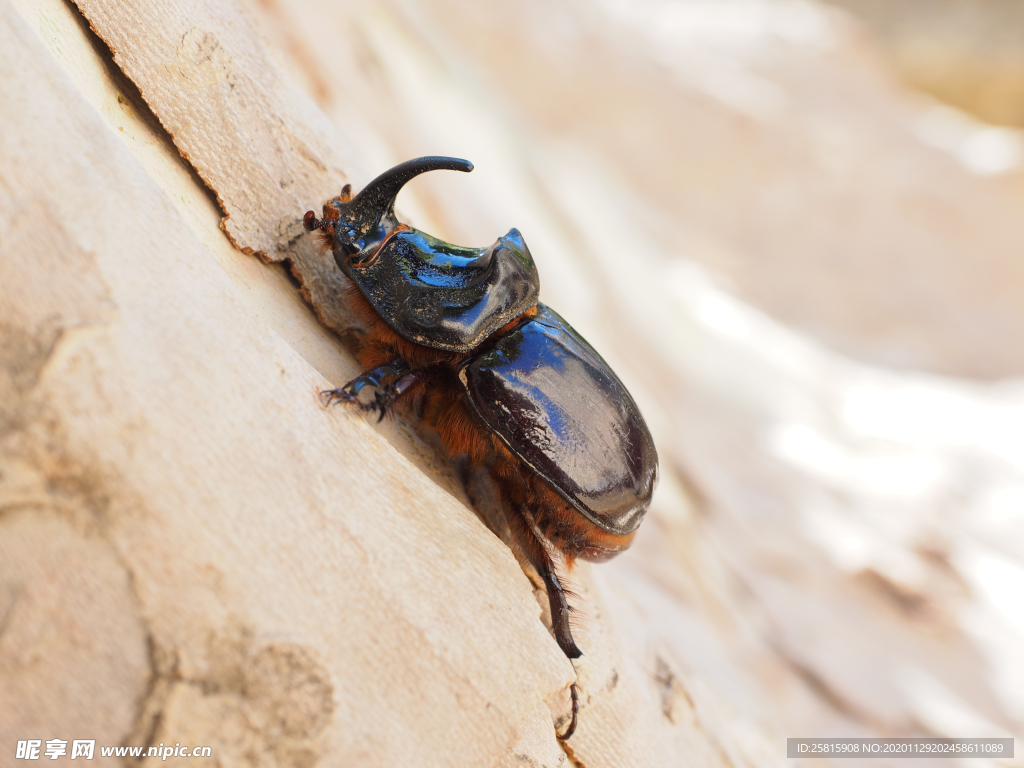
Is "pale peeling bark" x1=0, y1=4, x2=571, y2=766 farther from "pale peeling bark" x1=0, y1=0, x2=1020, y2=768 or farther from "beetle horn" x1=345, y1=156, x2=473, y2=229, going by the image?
"beetle horn" x1=345, y1=156, x2=473, y2=229

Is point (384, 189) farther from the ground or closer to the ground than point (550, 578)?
farther from the ground

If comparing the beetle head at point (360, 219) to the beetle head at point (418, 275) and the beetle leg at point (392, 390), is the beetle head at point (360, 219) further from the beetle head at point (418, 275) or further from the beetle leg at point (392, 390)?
the beetle leg at point (392, 390)

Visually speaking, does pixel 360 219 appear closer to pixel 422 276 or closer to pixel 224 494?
pixel 422 276

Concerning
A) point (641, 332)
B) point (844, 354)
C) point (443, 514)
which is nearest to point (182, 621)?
point (443, 514)

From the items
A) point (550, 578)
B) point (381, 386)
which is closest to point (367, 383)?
point (381, 386)

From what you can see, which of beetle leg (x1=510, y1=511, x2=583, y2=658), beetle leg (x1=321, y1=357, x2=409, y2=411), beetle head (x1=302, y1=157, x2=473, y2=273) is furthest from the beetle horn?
beetle leg (x1=510, y1=511, x2=583, y2=658)

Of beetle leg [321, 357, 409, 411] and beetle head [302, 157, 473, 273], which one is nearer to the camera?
beetle leg [321, 357, 409, 411]
